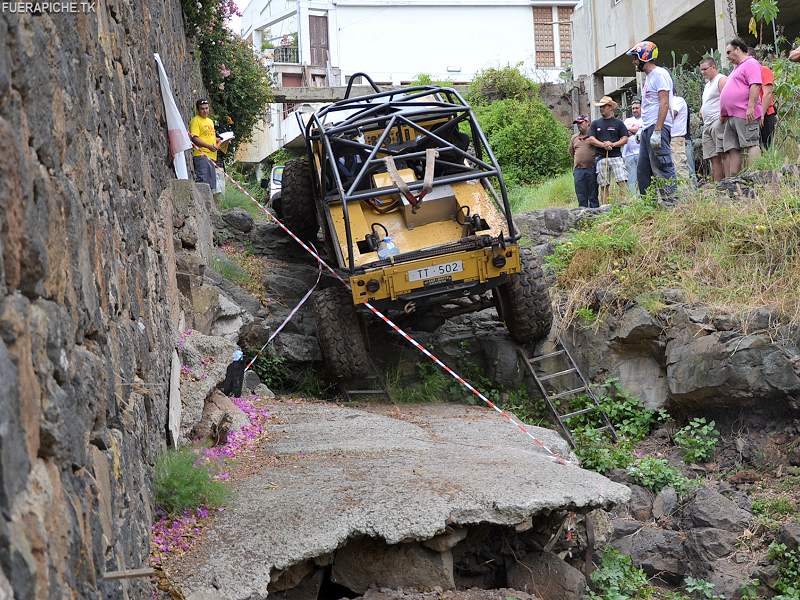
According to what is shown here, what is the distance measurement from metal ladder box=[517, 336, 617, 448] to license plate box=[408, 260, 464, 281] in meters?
1.71

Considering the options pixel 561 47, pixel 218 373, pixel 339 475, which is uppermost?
pixel 561 47

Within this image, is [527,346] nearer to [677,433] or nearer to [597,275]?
[597,275]

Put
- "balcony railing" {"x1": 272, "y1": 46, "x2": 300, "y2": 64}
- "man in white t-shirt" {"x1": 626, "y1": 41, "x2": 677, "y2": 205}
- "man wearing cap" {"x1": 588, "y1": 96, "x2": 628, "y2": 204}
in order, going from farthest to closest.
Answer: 1. "balcony railing" {"x1": 272, "y1": 46, "x2": 300, "y2": 64}
2. "man wearing cap" {"x1": 588, "y1": 96, "x2": 628, "y2": 204}
3. "man in white t-shirt" {"x1": 626, "y1": 41, "x2": 677, "y2": 205}

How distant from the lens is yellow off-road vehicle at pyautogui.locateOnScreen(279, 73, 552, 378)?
828 centimetres

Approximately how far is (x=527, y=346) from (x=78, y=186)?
6.87 m

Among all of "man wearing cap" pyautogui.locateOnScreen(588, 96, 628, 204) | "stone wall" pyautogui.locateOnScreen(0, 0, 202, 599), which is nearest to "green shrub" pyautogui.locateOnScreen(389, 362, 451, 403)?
"man wearing cap" pyautogui.locateOnScreen(588, 96, 628, 204)

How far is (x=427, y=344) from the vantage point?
10109mm

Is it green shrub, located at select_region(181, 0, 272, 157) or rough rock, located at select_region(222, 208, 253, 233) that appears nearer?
rough rock, located at select_region(222, 208, 253, 233)

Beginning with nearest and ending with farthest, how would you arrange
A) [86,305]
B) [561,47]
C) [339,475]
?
1. [86,305]
2. [339,475]
3. [561,47]

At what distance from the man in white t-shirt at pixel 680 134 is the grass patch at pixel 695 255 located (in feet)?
3.29

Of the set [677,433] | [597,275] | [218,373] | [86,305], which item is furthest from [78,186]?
[597,275]

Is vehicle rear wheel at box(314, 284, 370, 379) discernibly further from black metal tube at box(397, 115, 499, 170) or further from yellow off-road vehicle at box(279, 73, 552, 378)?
black metal tube at box(397, 115, 499, 170)

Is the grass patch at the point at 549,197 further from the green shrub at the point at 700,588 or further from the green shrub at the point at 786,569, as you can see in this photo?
the green shrub at the point at 700,588

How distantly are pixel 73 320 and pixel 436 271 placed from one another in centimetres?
544
